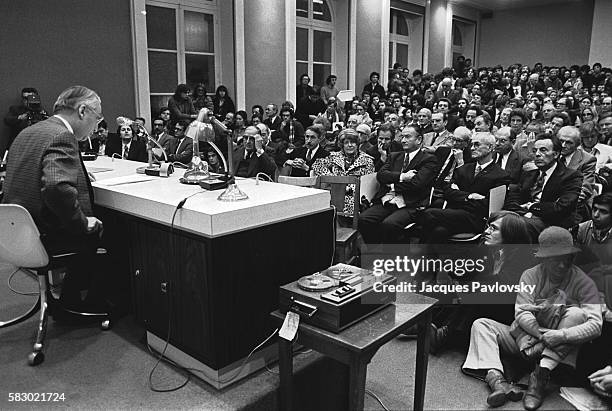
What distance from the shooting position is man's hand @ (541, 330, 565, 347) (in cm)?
205

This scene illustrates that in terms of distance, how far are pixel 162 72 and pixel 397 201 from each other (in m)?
5.52

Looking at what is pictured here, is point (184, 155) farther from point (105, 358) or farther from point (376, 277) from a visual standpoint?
point (376, 277)

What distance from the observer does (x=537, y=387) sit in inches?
81.9

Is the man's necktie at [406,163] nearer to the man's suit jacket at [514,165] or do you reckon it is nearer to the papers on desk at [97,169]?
the man's suit jacket at [514,165]

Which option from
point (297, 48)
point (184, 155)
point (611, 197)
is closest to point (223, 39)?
point (297, 48)

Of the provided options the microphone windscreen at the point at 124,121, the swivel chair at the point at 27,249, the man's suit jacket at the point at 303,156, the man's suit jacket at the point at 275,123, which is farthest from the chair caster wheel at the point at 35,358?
the man's suit jacket at the point at 275,123

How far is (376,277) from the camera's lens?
191cm

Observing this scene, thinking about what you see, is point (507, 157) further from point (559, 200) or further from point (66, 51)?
point (66, 51)

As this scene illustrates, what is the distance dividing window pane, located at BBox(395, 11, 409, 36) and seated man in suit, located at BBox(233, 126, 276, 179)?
9.69 metres

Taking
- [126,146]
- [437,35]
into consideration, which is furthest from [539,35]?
[126,146]

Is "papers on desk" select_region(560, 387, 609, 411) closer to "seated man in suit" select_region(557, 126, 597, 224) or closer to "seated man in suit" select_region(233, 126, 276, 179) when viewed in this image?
"seated man in suit" select_region(557, 126, 597, 224)

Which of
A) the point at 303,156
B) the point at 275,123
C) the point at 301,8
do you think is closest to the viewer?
the point at 303,156

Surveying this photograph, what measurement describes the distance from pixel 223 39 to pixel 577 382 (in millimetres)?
7655

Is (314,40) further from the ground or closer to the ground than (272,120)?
further from the ground
